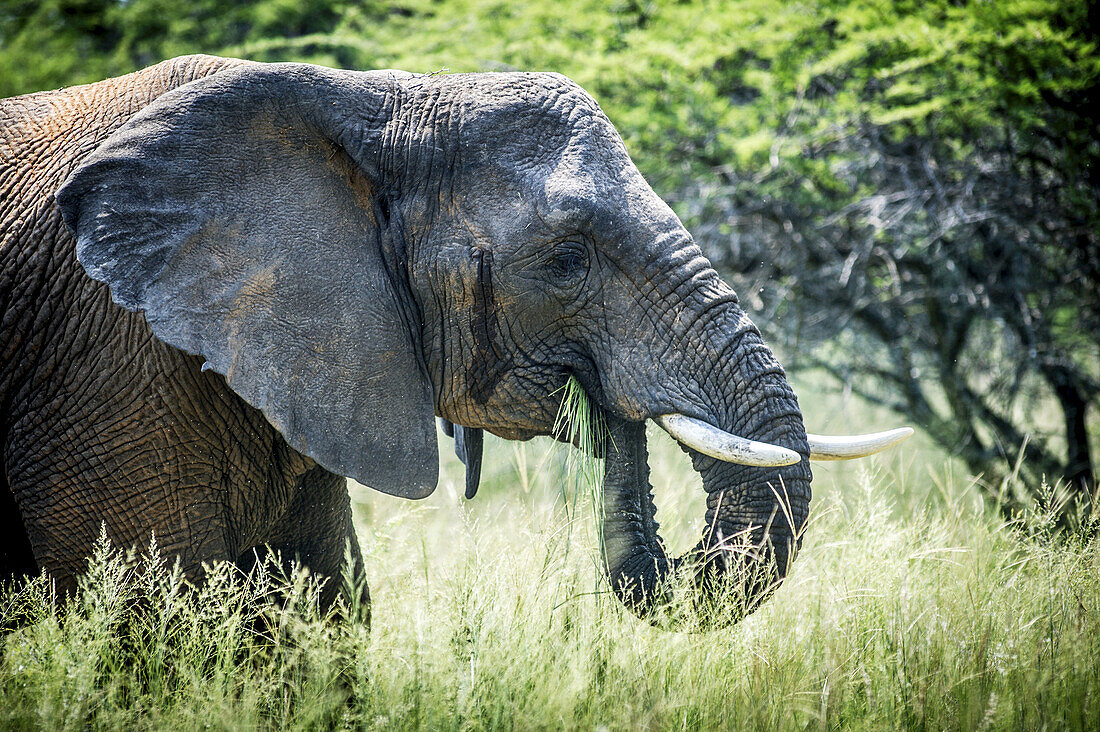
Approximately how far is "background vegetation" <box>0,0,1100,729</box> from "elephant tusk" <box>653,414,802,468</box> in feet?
1.71

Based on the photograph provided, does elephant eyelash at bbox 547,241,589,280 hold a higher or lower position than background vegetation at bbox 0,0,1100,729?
higher

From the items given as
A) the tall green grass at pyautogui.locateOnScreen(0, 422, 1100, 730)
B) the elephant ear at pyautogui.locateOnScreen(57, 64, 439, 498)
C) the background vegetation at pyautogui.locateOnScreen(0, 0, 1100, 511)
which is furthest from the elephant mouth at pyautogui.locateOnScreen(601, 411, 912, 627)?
the background vegetation at pyautogui.locateOnScreen(0, 0, 1100, 511)

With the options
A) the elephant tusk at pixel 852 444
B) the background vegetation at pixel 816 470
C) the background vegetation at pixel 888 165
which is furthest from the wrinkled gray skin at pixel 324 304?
the background vegetation at pixel 888 165

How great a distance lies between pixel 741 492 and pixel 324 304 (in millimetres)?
1527

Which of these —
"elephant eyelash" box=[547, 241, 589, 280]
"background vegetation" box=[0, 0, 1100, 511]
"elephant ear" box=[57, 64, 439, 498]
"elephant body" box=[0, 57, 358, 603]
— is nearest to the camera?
"elephant ear" box=[57, 64, 439, 498]

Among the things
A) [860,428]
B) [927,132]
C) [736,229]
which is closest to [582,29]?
[736,229]

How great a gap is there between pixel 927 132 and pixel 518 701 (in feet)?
20.6

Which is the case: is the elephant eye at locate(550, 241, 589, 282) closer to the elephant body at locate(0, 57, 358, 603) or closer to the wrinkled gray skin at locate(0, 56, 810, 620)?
the wrinkled gray skin at locate(0, 56, 810, 620)

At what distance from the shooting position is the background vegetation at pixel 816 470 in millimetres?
3223

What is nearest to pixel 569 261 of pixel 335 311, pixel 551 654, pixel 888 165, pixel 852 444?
pixel 335 311

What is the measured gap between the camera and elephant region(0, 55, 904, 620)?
310 centimetres

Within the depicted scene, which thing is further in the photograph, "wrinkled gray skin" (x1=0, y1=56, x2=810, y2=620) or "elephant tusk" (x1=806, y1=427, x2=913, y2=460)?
"elephant tusk" (x1=806, y1=427, x2=913, y2=460)

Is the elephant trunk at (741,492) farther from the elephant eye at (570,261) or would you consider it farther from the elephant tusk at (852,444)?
the elephant eye at (570,261)

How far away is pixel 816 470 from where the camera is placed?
944cm
